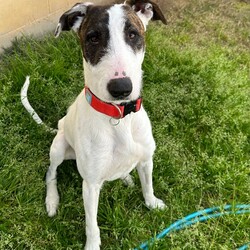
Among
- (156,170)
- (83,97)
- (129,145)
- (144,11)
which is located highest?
(144,11)

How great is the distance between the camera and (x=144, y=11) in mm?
2957

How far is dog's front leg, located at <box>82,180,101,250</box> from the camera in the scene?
9.26 ft

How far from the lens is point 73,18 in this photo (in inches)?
111

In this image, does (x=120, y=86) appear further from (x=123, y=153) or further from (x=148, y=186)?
(x=148, y=186)

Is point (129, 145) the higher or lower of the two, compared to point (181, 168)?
higher

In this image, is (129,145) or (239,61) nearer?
(129,145)

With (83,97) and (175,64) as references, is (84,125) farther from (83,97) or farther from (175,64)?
(175,64)

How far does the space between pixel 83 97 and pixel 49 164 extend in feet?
3.23

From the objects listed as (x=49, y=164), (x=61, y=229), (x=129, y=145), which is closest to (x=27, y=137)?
(x=49, y=164)

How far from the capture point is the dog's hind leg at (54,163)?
3.27 m

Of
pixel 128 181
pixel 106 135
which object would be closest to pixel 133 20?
pixel 106 135

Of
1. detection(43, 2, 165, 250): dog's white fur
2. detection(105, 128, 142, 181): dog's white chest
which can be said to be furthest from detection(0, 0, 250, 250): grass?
detection(105, 128, 142, 181): dog's white chest

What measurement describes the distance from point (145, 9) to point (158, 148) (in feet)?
4.18

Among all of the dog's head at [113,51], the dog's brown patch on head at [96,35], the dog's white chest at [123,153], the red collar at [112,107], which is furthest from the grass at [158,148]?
the dog's brown patch on head at [96,35]
